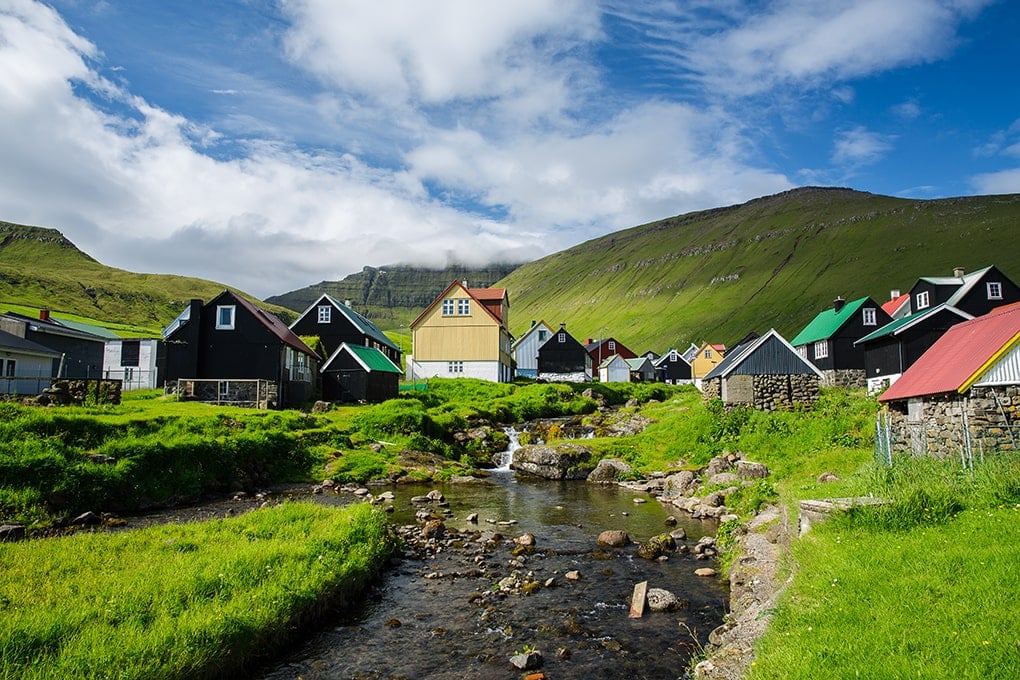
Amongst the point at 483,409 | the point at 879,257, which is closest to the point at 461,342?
the point at 483,409

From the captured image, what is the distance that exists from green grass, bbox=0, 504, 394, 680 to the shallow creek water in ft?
2.45

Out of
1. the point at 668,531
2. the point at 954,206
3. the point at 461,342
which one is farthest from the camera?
the point at 954,206

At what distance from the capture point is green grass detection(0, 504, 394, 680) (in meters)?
8.21

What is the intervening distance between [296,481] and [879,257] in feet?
569

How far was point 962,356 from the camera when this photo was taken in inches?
691

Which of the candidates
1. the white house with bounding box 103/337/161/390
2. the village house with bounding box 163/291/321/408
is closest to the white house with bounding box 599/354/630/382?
the village house with bounding box 163/291/321/408

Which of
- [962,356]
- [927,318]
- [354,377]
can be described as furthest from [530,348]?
[962,356]

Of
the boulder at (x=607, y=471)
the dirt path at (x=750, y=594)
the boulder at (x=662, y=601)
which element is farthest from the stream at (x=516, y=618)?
the boulder at (x=607, y=471)

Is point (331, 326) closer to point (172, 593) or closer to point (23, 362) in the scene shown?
point (23, 362)

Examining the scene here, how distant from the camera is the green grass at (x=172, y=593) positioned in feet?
26.9

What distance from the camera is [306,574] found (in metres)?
12.7

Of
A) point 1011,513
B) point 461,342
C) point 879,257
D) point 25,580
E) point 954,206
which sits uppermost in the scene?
point 954,206

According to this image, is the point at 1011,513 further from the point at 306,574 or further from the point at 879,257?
the point at 879,257

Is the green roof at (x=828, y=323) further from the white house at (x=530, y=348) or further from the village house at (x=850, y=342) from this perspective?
the white house at (x=530, y=348)
